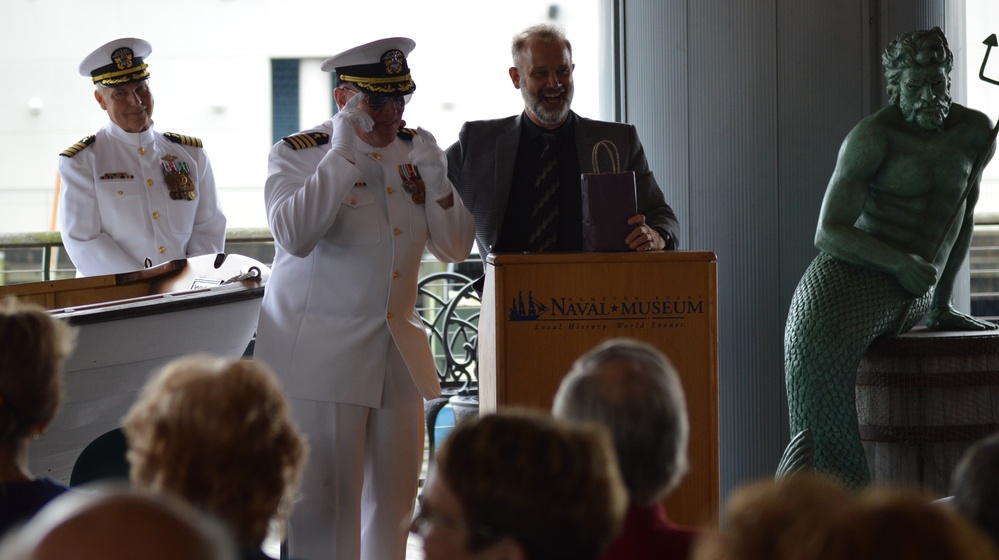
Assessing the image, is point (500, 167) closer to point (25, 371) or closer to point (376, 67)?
point (376, 67)

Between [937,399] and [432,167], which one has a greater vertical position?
[432,167]

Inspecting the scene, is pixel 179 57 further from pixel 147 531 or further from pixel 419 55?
pixel 147 531

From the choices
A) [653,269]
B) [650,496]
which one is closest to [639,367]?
[650,496]

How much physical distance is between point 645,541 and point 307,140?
64.2 inches

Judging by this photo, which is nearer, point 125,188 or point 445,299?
point 125,188

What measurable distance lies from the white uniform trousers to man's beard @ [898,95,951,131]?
4.94ft

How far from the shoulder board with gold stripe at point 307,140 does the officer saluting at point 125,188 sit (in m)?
1.20

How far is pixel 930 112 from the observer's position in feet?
10.2

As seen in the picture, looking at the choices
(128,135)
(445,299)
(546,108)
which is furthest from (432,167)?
(445,299)

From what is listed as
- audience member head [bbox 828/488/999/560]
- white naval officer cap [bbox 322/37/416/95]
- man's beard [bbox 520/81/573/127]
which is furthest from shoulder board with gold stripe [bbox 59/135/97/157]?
audience member head [bbox 828/488/999/560]

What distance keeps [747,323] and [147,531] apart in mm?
3211

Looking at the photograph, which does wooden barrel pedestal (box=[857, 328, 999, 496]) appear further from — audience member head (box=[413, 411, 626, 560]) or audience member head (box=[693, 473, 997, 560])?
audience member head (box=[693, 473, 997, 560])

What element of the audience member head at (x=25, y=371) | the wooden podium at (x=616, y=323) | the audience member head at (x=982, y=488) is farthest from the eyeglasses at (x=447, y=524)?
the wooden podium at (x=616, y=323)

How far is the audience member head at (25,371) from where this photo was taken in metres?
1.65
